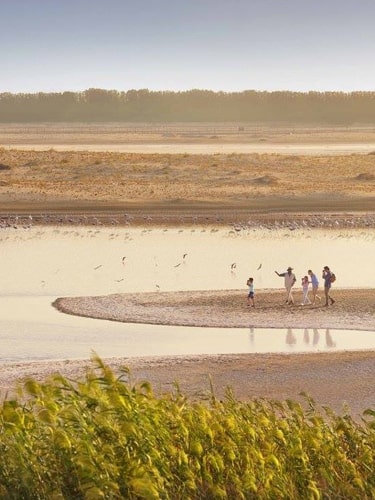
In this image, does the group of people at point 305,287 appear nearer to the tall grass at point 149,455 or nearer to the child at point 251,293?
the child at point 251,293

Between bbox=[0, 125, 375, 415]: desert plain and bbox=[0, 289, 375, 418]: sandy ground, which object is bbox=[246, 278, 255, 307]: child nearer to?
bbox=[0, 289, 375, 418]: sandy ground

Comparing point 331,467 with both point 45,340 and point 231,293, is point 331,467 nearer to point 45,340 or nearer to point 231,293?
point 45,340

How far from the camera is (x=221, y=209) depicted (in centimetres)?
5962

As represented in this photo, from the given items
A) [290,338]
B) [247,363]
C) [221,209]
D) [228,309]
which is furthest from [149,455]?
[221,209]

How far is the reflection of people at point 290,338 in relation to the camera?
29.2 m

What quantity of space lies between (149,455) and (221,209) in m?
48.1

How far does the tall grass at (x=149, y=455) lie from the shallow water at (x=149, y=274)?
14.7 metres

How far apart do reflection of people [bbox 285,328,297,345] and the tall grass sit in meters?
16.1

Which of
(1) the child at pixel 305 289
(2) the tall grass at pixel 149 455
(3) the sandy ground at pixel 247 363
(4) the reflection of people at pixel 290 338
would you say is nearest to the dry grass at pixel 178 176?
(1) the child at pixel 305 289

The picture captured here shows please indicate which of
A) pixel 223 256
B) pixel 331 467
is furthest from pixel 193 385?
pixel 223 256

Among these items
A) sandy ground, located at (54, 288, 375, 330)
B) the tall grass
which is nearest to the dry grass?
sandy ground, located at (54, 288, 375, 330)

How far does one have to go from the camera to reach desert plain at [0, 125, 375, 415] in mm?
24625

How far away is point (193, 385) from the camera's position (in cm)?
2409

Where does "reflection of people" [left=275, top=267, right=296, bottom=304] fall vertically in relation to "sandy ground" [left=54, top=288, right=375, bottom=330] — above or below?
above
